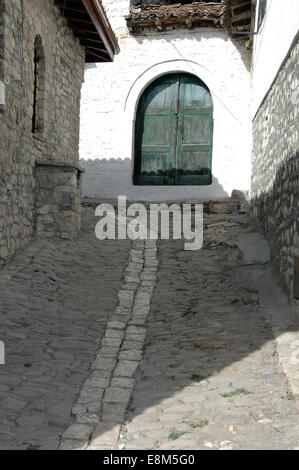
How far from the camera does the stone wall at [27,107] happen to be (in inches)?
285

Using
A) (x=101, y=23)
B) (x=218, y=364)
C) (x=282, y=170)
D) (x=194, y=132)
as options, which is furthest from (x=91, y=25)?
(x=218, y=364)

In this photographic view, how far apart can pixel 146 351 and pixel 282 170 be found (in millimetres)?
3020

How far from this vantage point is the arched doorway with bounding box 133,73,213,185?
13.8m

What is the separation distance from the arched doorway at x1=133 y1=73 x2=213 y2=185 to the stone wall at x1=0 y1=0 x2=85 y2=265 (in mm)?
4019

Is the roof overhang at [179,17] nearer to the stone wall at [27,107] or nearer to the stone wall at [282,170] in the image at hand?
the stone wall at [27,107]

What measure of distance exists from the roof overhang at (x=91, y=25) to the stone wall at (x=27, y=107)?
183mm

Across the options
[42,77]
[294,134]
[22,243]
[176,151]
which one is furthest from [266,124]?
[176,151]

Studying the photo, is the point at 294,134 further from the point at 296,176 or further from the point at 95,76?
the point at 95,76

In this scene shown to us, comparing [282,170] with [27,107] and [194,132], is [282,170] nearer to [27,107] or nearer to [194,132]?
[27,107]

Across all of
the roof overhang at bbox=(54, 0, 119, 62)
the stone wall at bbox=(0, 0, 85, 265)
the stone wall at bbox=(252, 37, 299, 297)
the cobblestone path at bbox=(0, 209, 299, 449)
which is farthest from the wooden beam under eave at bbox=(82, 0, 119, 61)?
the cobblestone path at bbox=(0, 209, 299, 449)

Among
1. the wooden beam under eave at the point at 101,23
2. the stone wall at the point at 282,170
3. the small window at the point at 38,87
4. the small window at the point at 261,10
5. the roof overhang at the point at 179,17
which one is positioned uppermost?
the roof overhang at the point at 179,17

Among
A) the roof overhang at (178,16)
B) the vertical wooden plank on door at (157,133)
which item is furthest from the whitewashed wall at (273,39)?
the vertical wooden plank on door at (157,133)

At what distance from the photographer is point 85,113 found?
14242 millimetres

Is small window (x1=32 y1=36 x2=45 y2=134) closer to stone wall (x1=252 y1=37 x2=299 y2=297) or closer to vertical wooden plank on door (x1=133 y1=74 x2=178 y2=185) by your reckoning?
stone wall (x1=252 y1=37 x2=299 y2=297)
